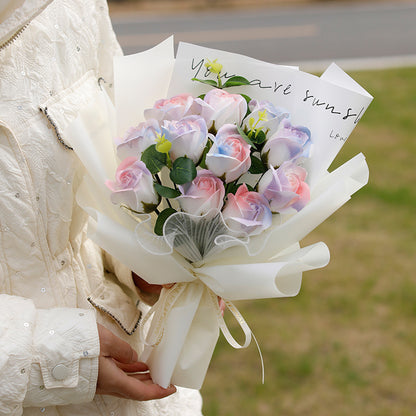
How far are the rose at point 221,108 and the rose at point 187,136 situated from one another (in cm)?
4

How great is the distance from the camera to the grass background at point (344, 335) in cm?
279

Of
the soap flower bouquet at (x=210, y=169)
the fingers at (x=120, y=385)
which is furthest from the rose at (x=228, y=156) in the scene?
the fingers at (x=120, y=385)

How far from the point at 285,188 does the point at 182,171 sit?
175mm

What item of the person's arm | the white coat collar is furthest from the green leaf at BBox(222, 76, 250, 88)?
the person's arm

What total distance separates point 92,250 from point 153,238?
282 mm

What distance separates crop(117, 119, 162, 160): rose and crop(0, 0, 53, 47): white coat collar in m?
0.25

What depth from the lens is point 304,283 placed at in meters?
3.59

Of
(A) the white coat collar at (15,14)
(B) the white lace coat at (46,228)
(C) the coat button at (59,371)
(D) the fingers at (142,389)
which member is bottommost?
(D) the fingers at (142,389)

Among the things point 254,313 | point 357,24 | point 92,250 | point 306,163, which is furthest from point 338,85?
point 357,24

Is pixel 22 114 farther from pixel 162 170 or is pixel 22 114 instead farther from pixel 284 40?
pixel 284 40

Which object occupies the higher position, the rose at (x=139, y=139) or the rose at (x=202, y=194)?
the rose at (x=139, y=139)

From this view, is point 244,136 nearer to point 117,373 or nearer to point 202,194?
point 202,194

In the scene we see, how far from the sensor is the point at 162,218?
42.6 inches

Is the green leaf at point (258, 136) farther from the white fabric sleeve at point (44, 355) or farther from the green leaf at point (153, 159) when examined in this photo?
the white fabric sleeve at point (44, 355)
